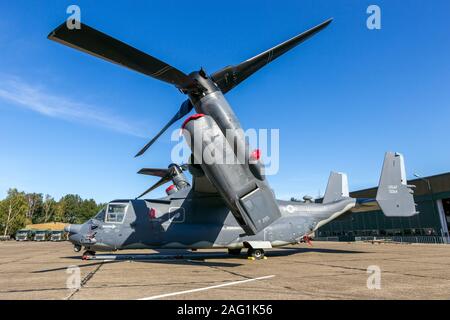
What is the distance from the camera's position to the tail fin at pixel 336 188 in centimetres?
2134

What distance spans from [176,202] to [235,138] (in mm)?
5725

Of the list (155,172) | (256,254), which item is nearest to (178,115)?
(256,254)

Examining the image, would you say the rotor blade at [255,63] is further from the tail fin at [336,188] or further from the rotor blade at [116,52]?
the tail fin at [336,188]

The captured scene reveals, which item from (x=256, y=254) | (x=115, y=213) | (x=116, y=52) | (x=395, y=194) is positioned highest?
(x=116, y=52)

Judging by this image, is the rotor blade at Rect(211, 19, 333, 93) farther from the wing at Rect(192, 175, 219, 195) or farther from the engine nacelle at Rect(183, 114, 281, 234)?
the wing at Rect(192, 175, 219, 195)

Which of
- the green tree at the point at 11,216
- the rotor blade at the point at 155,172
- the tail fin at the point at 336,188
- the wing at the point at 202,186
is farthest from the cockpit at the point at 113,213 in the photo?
the green tree at the point at 11,216

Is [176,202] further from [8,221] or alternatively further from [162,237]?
[8,221]

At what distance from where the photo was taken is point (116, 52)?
351 inches

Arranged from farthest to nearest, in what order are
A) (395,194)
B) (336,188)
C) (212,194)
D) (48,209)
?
(48,209) < (336,188) < (395,194) < (212,194)

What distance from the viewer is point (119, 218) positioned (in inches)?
564

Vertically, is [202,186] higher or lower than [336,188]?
lower

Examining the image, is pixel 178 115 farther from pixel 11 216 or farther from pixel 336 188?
pixel 11 216

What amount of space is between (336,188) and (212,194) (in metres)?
11.0
